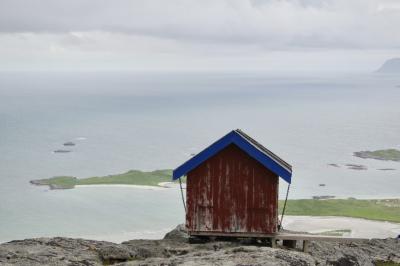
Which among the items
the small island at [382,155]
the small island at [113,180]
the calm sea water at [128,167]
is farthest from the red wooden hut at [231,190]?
the small island at [382,155]

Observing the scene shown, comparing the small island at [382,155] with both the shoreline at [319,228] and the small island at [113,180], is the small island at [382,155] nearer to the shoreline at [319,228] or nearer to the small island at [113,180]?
the small island at [113,180]

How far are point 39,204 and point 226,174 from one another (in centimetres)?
7294

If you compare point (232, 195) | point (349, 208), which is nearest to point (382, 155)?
point (349, 208)

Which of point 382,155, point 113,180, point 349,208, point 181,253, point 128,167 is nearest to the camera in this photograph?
point 181,253

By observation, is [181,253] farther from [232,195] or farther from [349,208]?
[349,208]

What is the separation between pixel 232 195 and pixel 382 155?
385 ft

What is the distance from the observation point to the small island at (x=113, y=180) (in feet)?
338

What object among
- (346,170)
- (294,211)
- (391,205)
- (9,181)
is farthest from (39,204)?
(346,170)

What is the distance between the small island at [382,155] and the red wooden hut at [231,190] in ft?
373

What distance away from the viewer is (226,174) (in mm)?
→ 23234

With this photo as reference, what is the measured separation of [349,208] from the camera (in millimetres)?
85375

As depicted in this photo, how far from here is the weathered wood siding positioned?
23125 millimetres

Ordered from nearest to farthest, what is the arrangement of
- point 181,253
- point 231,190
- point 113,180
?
point 181,253 < point 231,190 < point 113,180

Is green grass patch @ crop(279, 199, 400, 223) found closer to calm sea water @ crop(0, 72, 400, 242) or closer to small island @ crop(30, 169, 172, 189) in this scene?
calm sea water @ crop(0, 72, 400, 242)
